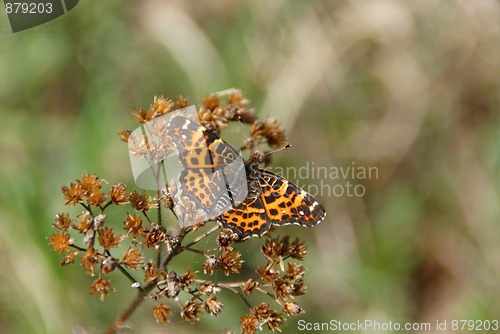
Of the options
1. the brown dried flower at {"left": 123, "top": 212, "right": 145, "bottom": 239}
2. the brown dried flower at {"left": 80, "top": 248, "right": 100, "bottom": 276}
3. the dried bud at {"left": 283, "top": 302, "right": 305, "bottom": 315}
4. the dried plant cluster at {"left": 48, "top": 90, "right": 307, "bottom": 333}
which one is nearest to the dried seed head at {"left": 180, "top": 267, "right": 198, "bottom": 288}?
the dried plant cluster at {"left": 48, "top": 90, "right": 307, "bottom": 333}

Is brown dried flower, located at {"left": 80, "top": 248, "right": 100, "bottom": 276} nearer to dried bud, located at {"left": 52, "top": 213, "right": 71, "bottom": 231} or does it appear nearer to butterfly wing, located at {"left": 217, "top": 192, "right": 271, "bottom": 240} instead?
dried bud, located at {"left": 52, "top": 213, "right": 71, "bottom": 231}

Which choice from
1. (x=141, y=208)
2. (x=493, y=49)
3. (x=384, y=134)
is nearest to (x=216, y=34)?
(x=384, y=134)

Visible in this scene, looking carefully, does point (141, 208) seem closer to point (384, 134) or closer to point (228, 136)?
point (228, 136)

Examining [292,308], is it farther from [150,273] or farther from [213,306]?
[150,273]

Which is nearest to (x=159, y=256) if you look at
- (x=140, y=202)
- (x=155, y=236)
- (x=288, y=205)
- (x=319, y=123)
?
(x=155, y=236)

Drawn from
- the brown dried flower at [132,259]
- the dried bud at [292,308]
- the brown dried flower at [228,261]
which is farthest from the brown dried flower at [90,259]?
the dried bud at [292,308]
